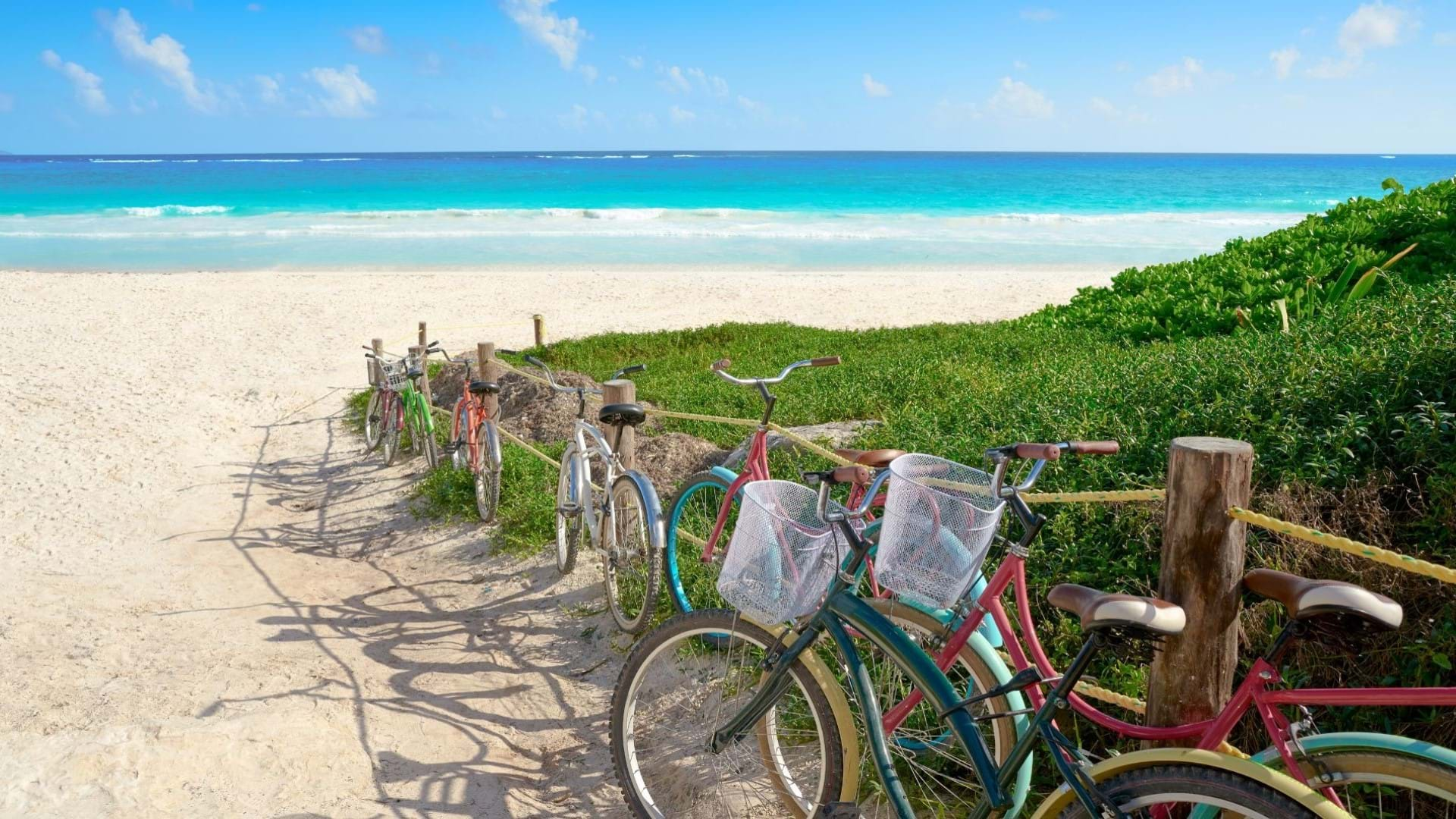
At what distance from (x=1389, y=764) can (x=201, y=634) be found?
5.44m

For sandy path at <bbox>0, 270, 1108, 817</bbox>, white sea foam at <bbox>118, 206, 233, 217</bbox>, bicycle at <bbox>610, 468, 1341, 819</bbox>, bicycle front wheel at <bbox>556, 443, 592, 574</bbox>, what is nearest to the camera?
bicycle at <bbox>610, 468, 1341, 819</bbox>

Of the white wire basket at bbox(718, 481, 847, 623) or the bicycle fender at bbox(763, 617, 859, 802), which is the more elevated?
the white wire basket at bbox(718, 481, 847, 623)

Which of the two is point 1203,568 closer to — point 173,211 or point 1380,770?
point 1380,770

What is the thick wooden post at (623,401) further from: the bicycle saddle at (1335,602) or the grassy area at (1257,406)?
the bicycle saddle at (1335,602)

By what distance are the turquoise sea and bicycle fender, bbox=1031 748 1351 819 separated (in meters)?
26.0

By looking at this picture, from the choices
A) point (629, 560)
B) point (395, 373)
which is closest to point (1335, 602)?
point (629, 560)

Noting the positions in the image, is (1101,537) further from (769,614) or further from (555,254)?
(555,254)

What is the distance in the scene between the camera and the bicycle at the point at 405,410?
8125 millimetres

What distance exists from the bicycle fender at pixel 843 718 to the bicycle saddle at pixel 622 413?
2.59 meters

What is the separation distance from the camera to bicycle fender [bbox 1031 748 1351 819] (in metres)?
1.88

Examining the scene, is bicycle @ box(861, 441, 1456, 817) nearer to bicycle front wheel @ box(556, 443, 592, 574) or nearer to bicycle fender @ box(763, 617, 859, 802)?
bicycle fender @ box(763, 617, 859, 802)

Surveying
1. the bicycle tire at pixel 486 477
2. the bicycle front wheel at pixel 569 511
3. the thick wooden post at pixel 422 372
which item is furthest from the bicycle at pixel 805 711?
the thick wooden post at pixel 422 372

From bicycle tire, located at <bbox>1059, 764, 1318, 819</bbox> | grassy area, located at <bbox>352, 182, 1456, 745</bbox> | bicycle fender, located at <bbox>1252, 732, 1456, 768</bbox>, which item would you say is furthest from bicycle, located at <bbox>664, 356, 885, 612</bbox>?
bicycle fender, located at <bbox>1252, 732, 1456, 768</bbox>

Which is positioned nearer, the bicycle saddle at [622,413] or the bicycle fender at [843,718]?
the bicycle fender at [843,718]
